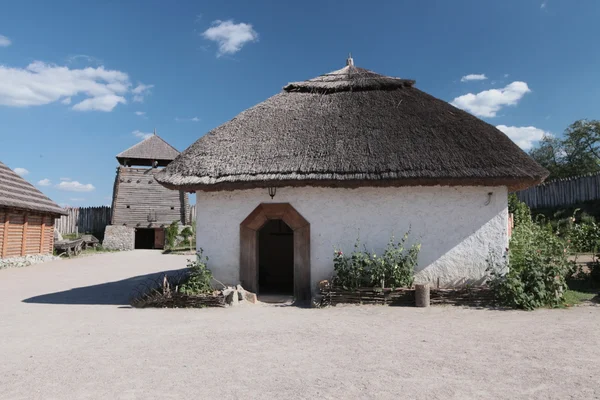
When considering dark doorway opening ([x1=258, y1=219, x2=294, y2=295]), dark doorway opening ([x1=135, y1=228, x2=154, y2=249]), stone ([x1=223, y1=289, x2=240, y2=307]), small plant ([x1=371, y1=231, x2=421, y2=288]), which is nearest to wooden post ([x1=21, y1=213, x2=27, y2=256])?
dark doorway opening ([x1=258, y1=219, x2=294, y2=295])

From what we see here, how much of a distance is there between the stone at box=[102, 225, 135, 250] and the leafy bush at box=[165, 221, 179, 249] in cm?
238

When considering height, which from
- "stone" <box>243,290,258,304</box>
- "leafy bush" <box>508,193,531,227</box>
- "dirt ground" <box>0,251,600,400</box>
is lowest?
"dirt ground" <box>0,251,600,400</box>

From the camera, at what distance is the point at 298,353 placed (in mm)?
4559

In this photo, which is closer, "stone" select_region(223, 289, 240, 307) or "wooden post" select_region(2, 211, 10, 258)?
"stone" select_region(223, 289, 240, 307)

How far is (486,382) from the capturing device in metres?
3.63

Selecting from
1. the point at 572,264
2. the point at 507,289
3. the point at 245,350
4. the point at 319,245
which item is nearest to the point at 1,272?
the point at 319,245

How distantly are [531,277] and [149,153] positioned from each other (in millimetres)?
24607

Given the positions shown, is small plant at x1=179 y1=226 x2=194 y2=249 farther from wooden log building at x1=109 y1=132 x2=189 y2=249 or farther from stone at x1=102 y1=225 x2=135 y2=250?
stone at x1=102 y1=225 x2=135 y2=250

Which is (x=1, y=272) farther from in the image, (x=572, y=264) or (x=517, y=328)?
(x=572, y=264)

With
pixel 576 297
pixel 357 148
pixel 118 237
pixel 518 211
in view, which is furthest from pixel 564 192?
pixel 118 237

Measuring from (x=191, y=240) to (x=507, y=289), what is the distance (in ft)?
66.6

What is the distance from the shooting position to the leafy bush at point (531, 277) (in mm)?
6934

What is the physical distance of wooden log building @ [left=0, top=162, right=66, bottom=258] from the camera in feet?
49.3

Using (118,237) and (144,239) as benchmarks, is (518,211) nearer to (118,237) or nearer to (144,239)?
(118,237)
